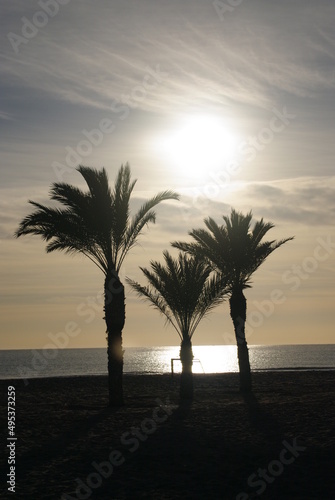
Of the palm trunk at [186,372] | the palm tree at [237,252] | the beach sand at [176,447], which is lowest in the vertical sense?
the beach sand at [176,447]

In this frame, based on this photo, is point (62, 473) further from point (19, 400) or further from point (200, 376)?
point (200, 376)

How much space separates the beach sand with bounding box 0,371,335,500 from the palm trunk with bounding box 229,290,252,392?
1652 mm

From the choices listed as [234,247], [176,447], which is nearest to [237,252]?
[234,247]

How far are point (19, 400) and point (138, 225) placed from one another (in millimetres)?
8162

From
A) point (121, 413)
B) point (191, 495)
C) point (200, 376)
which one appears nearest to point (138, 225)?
point (121, 413)

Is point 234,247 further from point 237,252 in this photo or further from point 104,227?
point 104,227

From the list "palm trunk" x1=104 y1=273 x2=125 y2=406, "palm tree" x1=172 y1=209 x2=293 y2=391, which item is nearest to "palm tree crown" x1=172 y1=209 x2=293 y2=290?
"palm tree" x1=172 y1=209 x2=293 y2=391

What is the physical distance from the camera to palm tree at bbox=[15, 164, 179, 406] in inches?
886

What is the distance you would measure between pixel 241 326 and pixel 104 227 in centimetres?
817

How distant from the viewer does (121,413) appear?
69.6ft

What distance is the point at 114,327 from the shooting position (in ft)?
76.1

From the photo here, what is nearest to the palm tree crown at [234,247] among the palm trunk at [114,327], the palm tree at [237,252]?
the palm tree at [237,252]

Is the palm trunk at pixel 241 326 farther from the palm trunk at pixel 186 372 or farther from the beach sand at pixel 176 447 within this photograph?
the palm trunk at pixel 186 372

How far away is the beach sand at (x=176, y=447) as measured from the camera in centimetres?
1127
